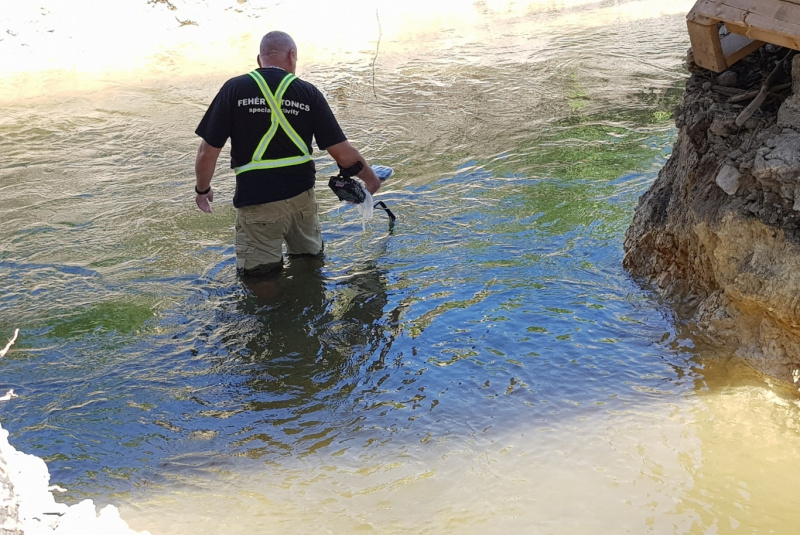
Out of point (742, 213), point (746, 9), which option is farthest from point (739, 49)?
point (742, 213)

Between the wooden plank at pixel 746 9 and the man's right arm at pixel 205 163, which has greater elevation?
the wooden plank at pixel 746 9

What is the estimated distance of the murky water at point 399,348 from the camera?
3.82 meters

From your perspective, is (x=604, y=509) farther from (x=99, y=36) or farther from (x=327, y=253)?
(x=99, y=36)

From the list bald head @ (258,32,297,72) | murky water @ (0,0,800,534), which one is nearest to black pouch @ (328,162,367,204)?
murky water @ (0,0,800,534)

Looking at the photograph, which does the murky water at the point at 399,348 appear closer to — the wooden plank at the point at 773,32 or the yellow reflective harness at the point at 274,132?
the yellow reflective harness at the point at 274,132

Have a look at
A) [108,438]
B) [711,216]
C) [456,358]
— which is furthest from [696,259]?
[108,438]

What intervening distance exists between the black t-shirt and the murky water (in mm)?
836

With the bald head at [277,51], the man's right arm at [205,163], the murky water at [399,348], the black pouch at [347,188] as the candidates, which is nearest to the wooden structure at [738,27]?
the murky water at [399,348]

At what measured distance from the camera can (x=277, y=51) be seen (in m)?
5.60

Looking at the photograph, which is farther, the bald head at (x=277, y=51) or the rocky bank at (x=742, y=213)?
the bald head at (x=277, y=51)

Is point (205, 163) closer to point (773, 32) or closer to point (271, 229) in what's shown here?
point (271, 229)

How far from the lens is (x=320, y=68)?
45.8ft

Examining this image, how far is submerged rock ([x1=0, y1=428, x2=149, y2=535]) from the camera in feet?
6.61

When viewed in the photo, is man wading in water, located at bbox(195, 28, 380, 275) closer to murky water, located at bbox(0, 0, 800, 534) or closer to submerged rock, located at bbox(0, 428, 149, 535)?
murky water, located at bbox(0, 0, 800, 534)
